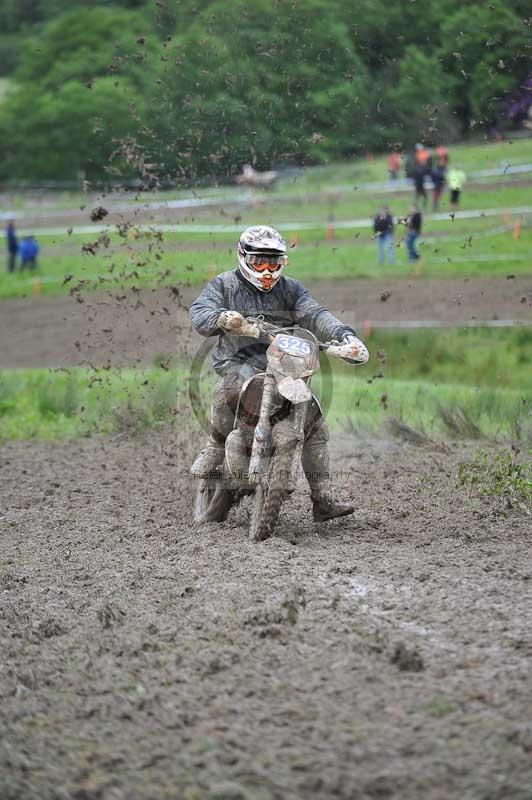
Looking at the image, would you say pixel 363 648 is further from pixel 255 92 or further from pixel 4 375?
pixel 4 375

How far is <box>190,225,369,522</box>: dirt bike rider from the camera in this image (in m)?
8.76

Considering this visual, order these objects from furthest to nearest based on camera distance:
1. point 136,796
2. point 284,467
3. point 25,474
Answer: point 25,474 < point 284,467 < point 136,796

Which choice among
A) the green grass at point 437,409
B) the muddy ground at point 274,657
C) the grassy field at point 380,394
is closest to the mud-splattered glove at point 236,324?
the muddy ground at point 274,657

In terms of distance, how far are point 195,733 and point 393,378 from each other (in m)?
14.3

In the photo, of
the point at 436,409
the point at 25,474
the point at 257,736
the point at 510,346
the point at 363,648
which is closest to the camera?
the point at 257,736

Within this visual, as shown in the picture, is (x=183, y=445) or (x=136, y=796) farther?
(x=183, y=445)

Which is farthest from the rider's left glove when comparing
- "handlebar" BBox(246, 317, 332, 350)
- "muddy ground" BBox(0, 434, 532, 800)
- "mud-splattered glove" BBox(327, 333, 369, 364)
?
"muddy ground" BBox(0, 434, 532, 800)

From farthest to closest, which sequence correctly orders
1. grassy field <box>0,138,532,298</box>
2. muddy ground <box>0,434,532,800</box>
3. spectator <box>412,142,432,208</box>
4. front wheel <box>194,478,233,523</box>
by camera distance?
spectator <box>412,142,432,208</box>
grassy field <box>0,138,532,298</box>
front wheel <box>194,478,233,523</box>
muddy ground <box>0,434,532,800</box>

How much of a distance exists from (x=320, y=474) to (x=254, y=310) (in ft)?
4.27

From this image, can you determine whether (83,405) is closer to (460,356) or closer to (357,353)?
(460,356)

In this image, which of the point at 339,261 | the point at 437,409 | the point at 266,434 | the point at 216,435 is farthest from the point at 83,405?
the point at 339,261

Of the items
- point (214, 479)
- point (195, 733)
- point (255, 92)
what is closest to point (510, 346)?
point (255, 92)

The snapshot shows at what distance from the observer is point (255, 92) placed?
14438 millimetres

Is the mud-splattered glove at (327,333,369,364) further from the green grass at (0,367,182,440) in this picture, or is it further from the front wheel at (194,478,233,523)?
the green grass at (0,367,182,440)
